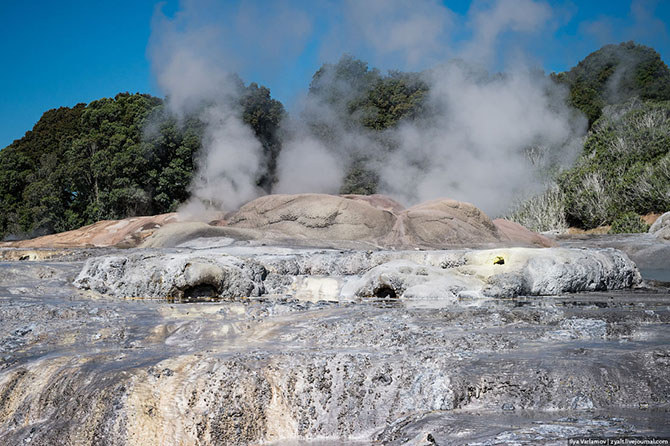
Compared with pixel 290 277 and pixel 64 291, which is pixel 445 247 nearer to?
pixel 290 277

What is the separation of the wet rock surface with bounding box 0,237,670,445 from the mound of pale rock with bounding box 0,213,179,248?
9.70 meters

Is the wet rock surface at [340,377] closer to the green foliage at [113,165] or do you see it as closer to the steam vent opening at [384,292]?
the steam vent opening at [384,292]

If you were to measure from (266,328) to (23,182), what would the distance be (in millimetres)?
30948

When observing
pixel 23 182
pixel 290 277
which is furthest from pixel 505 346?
pixel 23 182

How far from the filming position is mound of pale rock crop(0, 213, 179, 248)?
619 inches

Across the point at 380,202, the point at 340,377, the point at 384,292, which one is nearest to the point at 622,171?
the point at 380,202

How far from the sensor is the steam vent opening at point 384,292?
8.20 m

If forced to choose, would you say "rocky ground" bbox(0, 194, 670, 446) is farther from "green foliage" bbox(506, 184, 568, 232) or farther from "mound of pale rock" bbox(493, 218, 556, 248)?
"green foliage" bbox(506, 184, 568, 232)

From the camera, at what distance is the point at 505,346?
457 cm

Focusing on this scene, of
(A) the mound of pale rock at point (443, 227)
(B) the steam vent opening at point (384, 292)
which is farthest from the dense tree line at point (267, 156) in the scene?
(B) the steam vent opening at point (384, 292)

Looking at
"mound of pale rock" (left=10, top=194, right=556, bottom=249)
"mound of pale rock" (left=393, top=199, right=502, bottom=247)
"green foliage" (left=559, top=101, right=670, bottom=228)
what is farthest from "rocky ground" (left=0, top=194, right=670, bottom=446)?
"green foliage" (left=559, top=101, right=670, bottom=228)

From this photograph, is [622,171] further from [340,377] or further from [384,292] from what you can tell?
[340,377]

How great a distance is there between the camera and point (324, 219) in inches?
516

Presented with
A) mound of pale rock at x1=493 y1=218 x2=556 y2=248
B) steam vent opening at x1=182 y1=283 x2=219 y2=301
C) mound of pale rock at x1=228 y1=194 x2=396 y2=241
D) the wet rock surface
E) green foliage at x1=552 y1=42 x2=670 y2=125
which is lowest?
the wet rock surface
